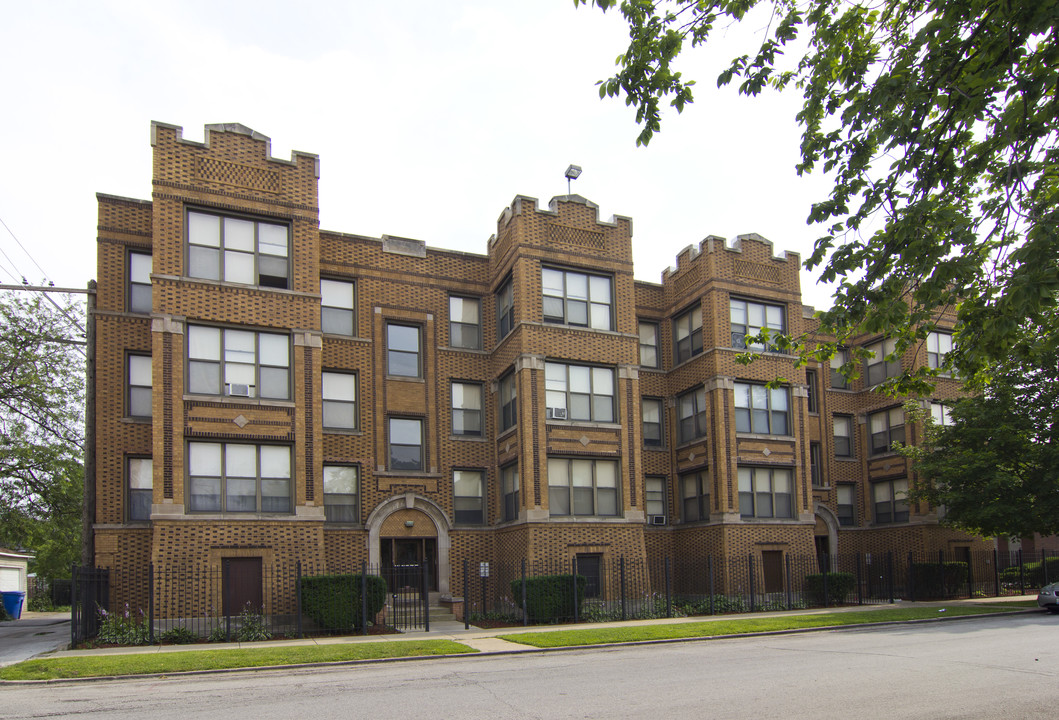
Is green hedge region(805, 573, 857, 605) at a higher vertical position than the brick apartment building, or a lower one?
lower

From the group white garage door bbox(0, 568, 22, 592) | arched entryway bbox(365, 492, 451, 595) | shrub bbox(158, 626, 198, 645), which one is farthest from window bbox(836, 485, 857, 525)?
white garage door bbox(0, 568, 22, 592)

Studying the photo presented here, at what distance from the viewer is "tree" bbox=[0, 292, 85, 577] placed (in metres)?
32.0

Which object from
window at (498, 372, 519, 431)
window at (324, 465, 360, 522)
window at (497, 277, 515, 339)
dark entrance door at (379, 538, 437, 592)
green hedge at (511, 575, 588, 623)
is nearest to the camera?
green hedge at (511, 575, 588, 623)

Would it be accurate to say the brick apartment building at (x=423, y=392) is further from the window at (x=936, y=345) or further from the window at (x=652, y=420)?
the window at (x=936, y=345)

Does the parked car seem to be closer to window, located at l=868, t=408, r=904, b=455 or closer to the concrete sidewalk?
the concrete sidewalk

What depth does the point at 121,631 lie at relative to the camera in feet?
62.7

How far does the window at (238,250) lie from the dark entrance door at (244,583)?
23.7ft

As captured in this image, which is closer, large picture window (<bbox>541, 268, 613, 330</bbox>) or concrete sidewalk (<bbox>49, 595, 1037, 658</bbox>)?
concrete sidewalk (<bbox>49, 595, 1037, 658</bbox>)

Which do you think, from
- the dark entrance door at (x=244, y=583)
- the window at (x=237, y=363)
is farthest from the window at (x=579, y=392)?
the dark entrance door at (x=244, y=583)

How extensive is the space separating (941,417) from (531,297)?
1772cm

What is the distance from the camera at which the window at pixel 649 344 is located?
30000 mm

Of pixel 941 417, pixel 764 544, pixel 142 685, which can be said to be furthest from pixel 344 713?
pixel 941 417

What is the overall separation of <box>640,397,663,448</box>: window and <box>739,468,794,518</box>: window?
3.49 m

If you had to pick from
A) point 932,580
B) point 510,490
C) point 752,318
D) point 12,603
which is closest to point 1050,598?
point 932,580
